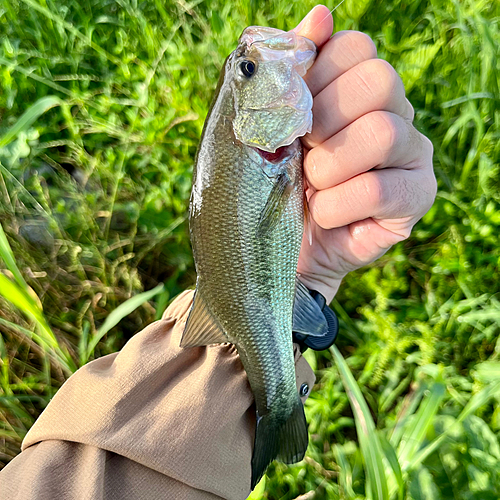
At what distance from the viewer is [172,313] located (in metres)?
1.58

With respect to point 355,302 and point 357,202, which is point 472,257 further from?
point 357,202

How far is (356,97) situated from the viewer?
1229mm

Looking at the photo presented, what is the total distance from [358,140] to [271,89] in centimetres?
35

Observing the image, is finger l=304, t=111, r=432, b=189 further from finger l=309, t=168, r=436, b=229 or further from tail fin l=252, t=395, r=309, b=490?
tail fin l=252, t=395, r=309, b=490

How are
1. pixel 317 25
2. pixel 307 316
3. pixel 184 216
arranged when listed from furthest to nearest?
pixel 184 216 → pixel 307 316 → pixel 317 25

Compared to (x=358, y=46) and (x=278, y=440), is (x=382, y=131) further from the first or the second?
(x=278, y=440)

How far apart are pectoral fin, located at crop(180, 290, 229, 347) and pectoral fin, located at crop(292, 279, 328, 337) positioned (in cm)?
33

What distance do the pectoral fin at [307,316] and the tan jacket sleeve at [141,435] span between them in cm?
32

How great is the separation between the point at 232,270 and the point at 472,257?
1480mm

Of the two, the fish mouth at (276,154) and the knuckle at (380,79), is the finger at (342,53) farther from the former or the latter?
the fish mouth at (276,154)

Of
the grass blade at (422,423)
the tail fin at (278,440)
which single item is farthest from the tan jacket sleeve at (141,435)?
the grass blade at (422,423)

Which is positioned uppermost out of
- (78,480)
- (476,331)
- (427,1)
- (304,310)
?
(427,1)

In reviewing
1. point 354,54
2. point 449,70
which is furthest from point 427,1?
point 354,54

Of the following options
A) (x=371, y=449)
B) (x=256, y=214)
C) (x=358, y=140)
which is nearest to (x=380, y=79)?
(x=358, y=140)
